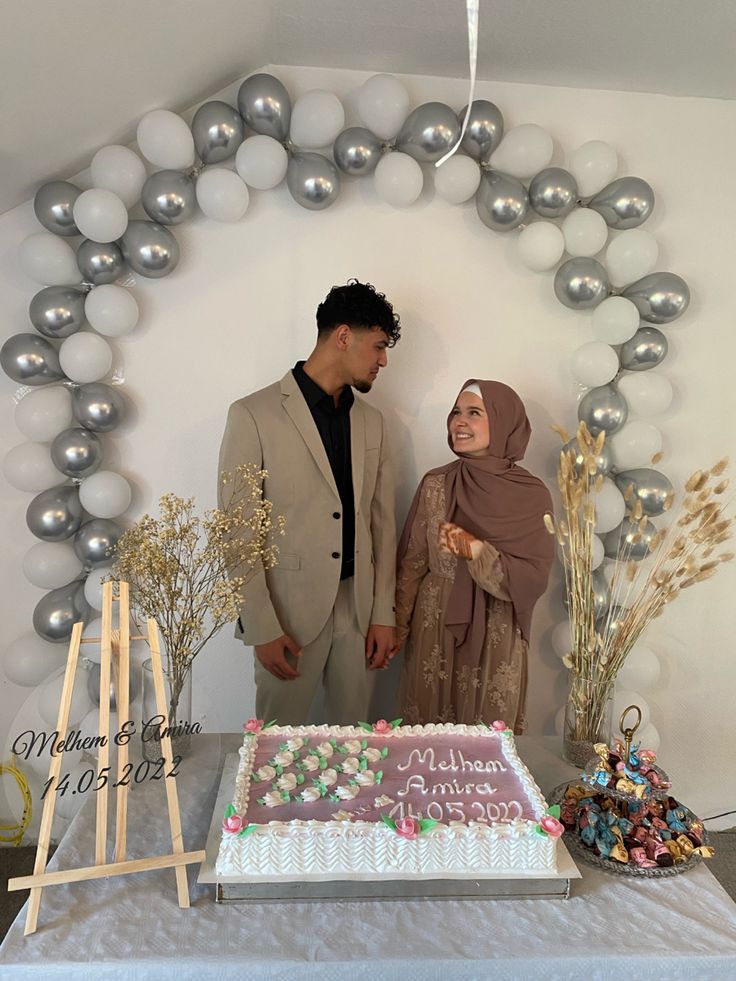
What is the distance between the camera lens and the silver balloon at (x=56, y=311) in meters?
2.46

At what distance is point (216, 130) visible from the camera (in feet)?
8.08

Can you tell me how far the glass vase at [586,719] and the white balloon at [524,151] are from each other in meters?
1.76

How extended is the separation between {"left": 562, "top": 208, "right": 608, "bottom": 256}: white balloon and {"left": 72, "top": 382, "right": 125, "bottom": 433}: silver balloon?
1.66 meters

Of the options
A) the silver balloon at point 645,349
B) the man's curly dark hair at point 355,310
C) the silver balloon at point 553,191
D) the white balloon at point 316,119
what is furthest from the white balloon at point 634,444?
the white balloon at point 316,119

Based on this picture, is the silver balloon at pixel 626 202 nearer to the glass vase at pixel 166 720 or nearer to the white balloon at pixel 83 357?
the white balloon at pixel 83 357

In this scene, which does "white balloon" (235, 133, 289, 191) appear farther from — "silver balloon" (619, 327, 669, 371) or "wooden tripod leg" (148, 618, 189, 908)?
"wooden tripod leg" (148, 618, 189, 908)

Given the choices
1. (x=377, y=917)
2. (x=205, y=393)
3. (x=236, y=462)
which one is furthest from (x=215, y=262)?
(x=377, y=917)

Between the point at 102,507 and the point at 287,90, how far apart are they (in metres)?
1.61

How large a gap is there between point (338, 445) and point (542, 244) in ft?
3.27

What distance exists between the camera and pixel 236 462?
7.57ft

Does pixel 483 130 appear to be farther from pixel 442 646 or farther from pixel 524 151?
pixel 442 646

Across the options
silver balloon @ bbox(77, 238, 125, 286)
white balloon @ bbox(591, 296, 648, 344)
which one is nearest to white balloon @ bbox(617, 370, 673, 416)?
white balloon @ bbox(591, 296, 648, 344)

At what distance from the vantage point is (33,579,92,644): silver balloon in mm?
2496

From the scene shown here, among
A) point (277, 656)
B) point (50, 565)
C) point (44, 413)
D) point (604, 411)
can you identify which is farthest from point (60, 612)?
point (604, 411)
